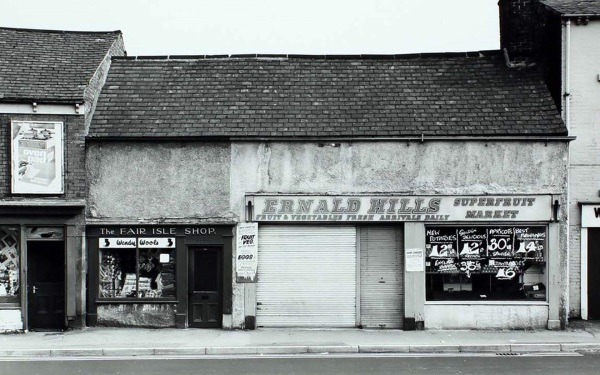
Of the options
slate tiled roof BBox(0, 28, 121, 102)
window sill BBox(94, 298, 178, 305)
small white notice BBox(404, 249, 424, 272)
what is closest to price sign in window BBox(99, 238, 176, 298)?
window sill BBox(94, 298, 178, 305)

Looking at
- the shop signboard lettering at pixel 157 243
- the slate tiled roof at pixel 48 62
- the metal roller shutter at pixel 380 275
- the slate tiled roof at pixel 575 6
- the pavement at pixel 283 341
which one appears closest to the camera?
the pavement at pixel 283 341

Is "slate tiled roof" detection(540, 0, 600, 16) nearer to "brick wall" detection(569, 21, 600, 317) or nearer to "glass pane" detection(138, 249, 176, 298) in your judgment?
"brick wall" detection(569, 21, 600, 317)

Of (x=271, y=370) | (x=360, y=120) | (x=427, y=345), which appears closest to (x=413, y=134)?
(x=360, y=120)

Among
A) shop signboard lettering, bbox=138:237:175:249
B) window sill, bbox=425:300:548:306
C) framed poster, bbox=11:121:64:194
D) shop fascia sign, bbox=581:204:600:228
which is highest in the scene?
framed poster, bbox=11:121:64:194

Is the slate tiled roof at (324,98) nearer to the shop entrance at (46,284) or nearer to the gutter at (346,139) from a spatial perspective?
the gutter at (346,139)

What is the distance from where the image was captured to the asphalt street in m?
12.0

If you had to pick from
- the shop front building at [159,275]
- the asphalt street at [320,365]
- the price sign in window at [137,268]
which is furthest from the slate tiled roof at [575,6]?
the price sign in window at [137,268]

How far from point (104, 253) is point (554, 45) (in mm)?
12539

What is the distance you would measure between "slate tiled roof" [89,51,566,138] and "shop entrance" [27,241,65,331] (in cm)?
309

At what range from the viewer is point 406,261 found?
16.4m

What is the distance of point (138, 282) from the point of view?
55.1ft

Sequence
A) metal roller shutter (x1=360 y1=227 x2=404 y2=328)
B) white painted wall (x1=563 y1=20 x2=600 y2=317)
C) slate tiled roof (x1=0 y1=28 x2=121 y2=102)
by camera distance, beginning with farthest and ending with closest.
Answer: white painted wall (x1=563 y1=20 x2=600 y2=317) → metal roller shutter (x1=360 y1=227 x2=404 y2=328) → slate tiled roof (x1=0 y1=28 x2=121 y2=102)

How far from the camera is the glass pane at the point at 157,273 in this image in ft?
55.1

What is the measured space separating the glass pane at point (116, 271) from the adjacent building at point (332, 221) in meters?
0.03
